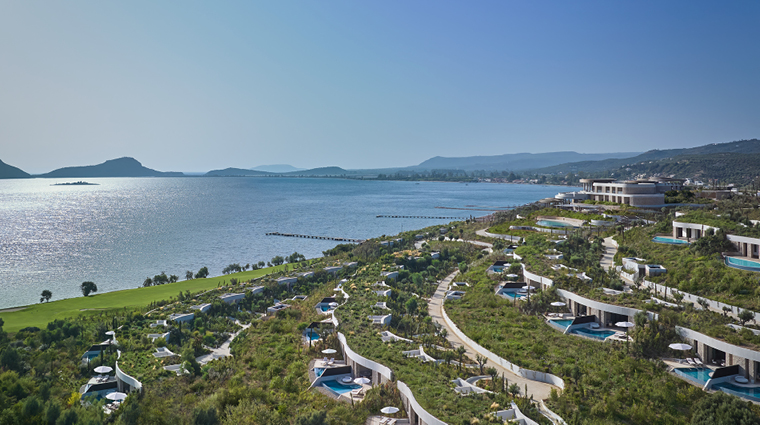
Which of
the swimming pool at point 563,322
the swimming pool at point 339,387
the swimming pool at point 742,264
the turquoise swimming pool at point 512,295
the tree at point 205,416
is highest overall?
the swimming pool at point 742,264

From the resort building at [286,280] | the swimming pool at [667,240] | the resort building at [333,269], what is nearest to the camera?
the swimming pool at [667,240]

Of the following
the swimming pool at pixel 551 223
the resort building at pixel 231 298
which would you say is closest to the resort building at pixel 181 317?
the resort building at pixel 231 298

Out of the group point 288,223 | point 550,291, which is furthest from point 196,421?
point 288,223

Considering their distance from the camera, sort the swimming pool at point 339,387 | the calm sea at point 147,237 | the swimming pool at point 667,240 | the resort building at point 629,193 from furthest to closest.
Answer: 1. the resort building at point 629,193
2. the calm sea at point 147,237
3. the swimming pool at point 667,240
4. the swimming pool at point 339,387

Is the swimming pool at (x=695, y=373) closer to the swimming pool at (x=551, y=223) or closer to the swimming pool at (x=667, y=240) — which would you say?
the swimming pool at (x=667, y=240)

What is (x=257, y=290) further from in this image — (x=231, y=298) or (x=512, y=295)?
(x=512, y=295)

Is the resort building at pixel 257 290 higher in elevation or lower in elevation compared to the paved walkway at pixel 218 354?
higher

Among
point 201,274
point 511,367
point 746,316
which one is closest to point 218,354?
point 511,367

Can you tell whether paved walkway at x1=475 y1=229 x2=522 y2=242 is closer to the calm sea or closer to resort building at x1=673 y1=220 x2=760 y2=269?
resort building at x1=673 y1=220 x2=760 y2=269
